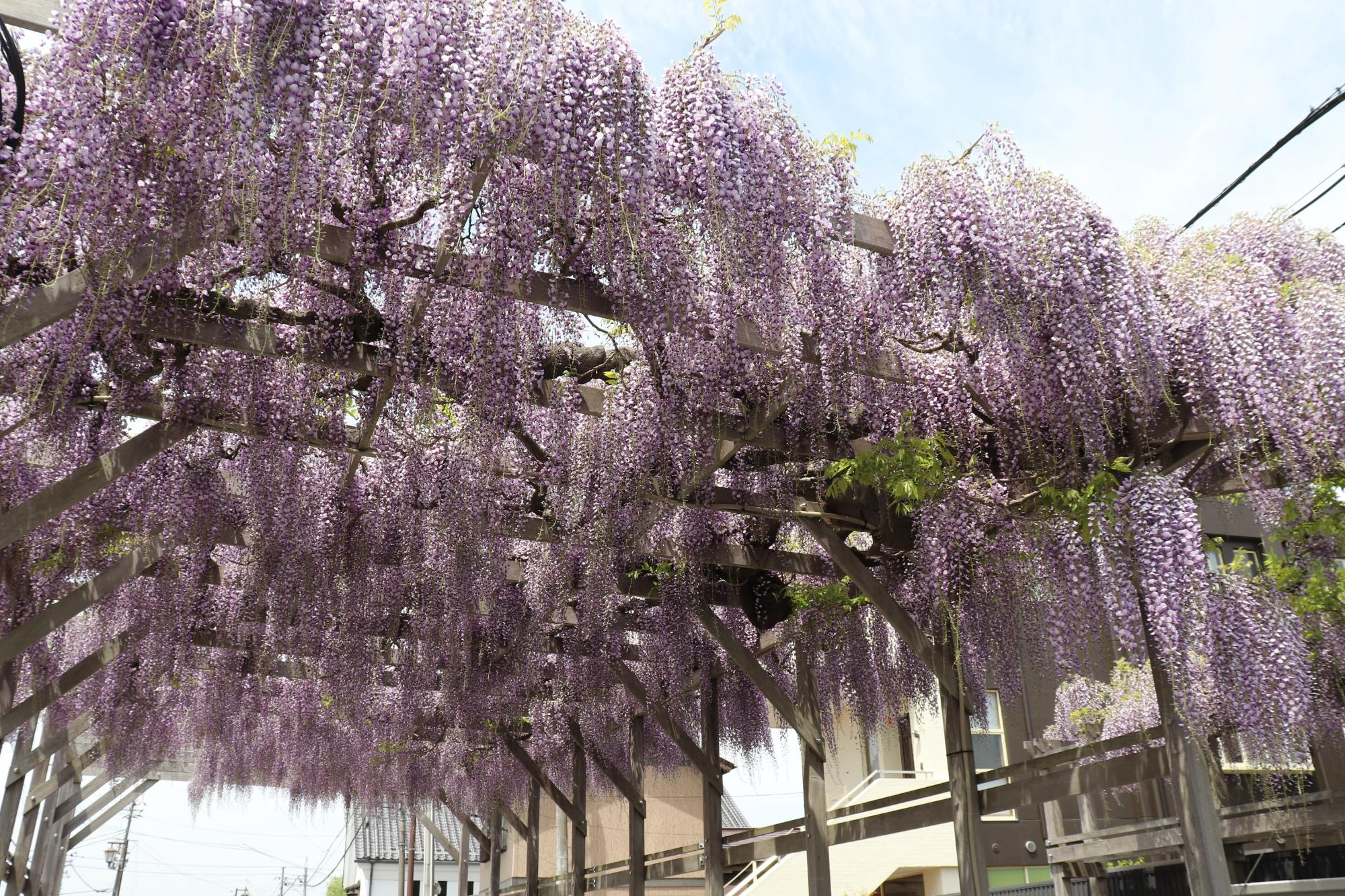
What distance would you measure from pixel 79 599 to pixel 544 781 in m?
6.63

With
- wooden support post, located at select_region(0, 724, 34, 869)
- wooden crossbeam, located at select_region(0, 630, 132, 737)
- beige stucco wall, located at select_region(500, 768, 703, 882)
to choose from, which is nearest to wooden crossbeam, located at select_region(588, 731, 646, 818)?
wooden crossbeam, located at select_region(0, 630, 132, 737)

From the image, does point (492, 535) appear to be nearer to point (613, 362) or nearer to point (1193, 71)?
point (613, 362)

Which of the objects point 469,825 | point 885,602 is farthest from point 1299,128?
point 469,825

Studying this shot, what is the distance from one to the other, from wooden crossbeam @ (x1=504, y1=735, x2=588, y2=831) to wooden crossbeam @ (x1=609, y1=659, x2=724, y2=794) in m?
2.82

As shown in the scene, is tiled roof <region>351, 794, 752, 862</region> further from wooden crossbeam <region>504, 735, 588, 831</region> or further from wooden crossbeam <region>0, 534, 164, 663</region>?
wooden crossbeam <region>0, 534, 164, 663</region>

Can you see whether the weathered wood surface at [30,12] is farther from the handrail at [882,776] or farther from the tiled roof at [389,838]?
the tiled roof at [389,838]

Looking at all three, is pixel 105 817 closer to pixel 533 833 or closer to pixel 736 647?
pixel 533 833

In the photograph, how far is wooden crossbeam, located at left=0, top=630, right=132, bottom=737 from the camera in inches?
253

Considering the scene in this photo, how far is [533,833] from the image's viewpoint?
12195mm

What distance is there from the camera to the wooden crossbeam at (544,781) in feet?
35.8

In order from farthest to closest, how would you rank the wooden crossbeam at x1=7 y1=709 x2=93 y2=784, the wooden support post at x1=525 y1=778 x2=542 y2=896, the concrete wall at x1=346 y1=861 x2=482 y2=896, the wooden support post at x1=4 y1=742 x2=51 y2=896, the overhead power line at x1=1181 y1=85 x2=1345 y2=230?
the concrete wall at x1=346 y1=861 x2=482 y2=896
the wooden support post at x1=525 y1=778 x2=542 y2=896
the wooden support post at x1=4 y1=742 x2=51 y2=896
the wooden crossbeam at x1=7 y1=709 x2=93 y2=784
the overhead power line at x1=1181 y1=85 x2=1345 y2=230

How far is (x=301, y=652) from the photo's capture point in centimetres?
782

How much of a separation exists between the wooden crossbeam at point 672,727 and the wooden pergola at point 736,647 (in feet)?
0.05

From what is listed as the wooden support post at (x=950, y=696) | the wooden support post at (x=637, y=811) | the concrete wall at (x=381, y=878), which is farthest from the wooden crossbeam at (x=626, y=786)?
the concrete wall at (x=381, y=878)
